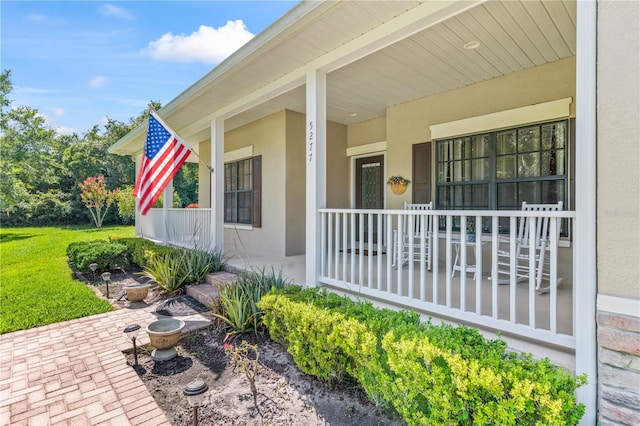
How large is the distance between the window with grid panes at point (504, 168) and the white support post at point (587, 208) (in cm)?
272

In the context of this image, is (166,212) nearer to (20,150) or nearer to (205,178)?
(205,178)

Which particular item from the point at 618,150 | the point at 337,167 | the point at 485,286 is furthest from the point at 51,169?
the point at 618,150

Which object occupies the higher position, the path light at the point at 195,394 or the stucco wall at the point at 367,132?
the stucco wall at the point at 367,132

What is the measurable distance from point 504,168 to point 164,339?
193 inches

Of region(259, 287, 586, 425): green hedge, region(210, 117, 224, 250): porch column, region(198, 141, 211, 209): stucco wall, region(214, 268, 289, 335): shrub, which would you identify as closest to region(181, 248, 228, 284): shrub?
region(210, 117, 224, 250): porch column

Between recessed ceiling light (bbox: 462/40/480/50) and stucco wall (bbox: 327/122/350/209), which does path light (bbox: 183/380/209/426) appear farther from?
stucco wall (bbox: 327/122/350/209)

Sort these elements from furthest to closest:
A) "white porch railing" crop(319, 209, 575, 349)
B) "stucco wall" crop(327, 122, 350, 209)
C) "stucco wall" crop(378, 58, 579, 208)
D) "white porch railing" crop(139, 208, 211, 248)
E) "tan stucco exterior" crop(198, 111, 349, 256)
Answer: "stucco wall" crop(327, 122, 350, 209) < "tan stucco exterior" crop(198, 111, 349, 256) < "white porch railing" crop(139, 208, 211, 248) < "stucco wall" crop(378, 58, 579, 208) < "white porch railing" crop(319, 209, 575, 349)

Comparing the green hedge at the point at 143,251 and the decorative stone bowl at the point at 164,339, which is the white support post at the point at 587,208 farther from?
the green hedge at the point at 143,251

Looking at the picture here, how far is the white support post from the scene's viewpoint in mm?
1906

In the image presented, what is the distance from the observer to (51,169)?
60.6 ft

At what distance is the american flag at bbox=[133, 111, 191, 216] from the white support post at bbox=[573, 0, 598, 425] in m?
5.18

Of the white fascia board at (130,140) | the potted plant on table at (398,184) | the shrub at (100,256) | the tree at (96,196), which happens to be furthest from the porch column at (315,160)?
the tree at (96,196)

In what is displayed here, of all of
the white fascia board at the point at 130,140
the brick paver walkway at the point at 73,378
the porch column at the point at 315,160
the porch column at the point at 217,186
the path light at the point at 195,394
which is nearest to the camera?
the path light at the point at 195,394

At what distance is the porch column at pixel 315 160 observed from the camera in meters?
3.93
